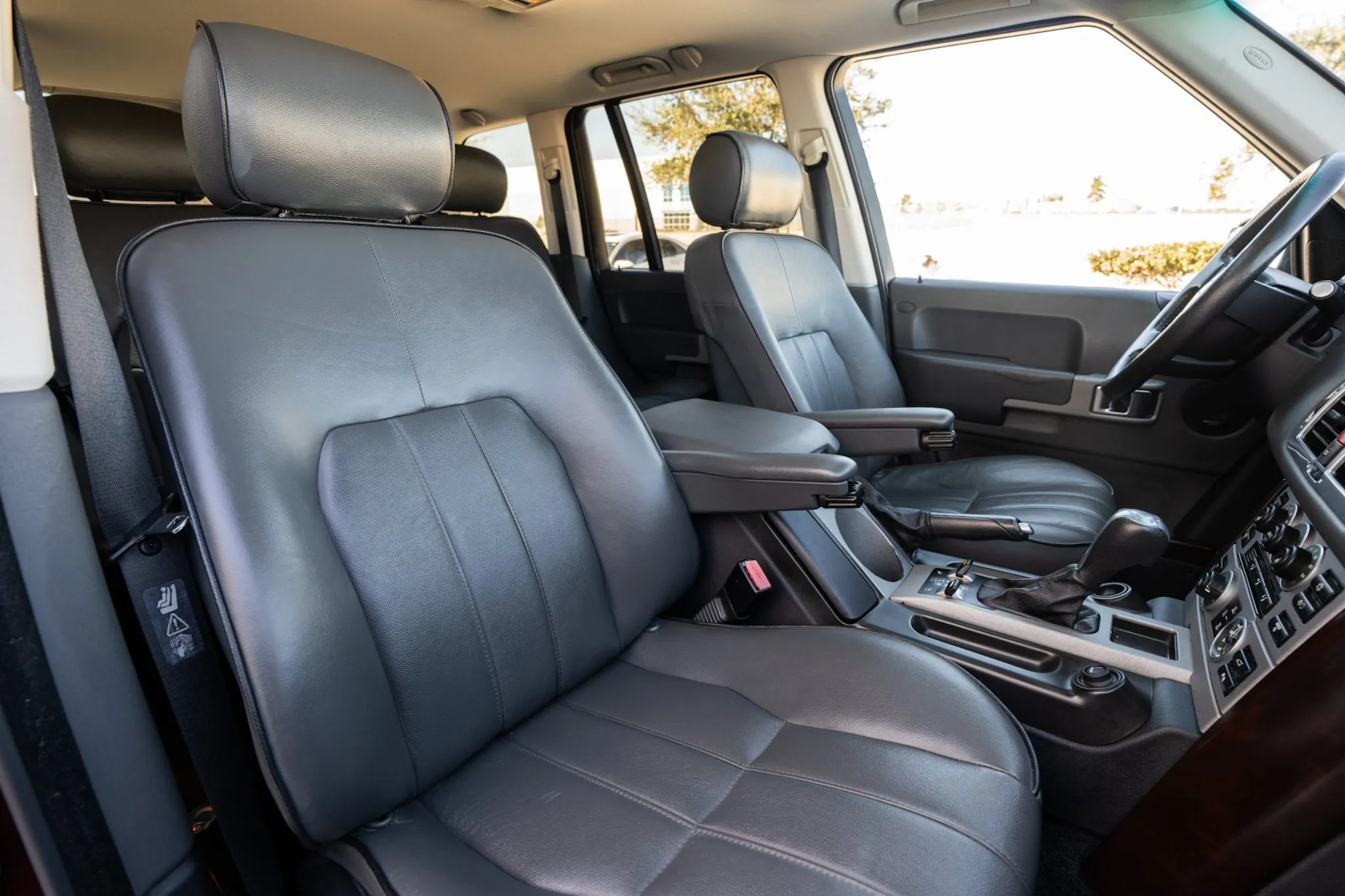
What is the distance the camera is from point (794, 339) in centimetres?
208

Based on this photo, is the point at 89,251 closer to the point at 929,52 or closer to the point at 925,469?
the point at 925,469

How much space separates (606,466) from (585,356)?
0.64ft

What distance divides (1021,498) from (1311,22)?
1318mm

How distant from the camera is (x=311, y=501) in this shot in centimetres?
86

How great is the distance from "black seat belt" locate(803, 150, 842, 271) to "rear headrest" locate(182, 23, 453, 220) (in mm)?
1957

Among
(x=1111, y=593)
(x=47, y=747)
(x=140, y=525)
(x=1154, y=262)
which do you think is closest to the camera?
(x=47, y=747)

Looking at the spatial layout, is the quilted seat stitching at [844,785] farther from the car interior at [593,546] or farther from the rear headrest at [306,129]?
the rear headrest at [306,129]

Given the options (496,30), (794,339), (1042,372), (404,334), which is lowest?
(1042,372)

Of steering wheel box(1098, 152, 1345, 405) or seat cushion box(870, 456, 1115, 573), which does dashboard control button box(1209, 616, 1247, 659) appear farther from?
steering wheel box(1098, 152, 1345, 405)

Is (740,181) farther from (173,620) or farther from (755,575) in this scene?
(173,620)

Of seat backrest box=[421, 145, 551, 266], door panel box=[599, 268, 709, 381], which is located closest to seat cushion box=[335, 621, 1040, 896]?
seat backrest box=[421, 145, 551, 266]

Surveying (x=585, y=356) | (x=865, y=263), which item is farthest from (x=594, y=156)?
(x=585, y=356)

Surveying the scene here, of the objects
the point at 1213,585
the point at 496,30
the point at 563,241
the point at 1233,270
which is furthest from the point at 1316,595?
the point at 563,241

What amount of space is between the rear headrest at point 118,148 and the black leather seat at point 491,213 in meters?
0.79
